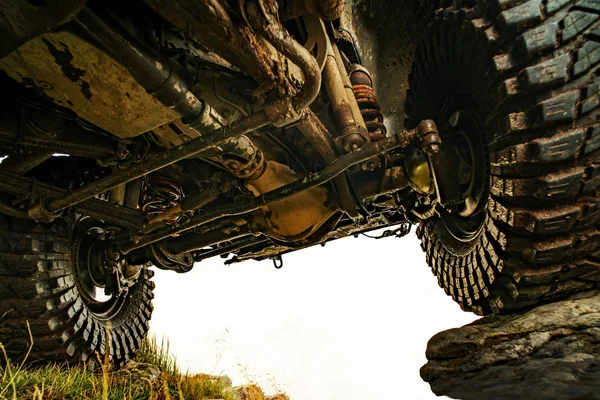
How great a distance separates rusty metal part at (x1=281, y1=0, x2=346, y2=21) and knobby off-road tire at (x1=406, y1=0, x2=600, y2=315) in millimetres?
547

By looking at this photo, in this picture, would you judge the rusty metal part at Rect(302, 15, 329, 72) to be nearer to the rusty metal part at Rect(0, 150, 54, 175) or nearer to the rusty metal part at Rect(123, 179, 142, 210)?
the rusty metal part at Rect(0, 150, 54, 175)

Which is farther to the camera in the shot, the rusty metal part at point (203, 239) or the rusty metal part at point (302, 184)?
the rusty metal part at point (203, 239)

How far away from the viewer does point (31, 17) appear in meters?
1.08

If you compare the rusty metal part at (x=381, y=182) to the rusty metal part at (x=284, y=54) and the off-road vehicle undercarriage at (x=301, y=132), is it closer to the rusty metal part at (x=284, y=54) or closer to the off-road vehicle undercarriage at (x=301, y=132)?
the off-road vehicle undercarriage at (x=301, y=132)

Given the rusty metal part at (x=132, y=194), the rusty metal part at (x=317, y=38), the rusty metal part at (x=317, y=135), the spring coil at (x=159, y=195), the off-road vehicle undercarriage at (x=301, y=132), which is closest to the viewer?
the off-road vehicle undercarriage at (x=301, y=132)

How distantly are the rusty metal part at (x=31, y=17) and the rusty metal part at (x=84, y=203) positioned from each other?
1.15 metres

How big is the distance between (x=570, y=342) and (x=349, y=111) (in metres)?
1.19

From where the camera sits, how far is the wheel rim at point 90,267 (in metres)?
3.00

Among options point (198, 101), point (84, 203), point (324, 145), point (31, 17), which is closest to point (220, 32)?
point (198, 101)

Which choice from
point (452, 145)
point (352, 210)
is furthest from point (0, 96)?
point (452, 145)

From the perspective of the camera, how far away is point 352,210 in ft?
6.88

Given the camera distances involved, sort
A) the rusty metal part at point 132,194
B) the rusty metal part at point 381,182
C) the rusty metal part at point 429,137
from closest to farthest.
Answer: the rusty metal part at point 429,137
the rusty metal part at point 381,182
the rusty metal part at point 132,194

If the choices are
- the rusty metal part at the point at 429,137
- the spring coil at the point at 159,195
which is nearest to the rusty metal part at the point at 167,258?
the spring coil at the point at 159,195

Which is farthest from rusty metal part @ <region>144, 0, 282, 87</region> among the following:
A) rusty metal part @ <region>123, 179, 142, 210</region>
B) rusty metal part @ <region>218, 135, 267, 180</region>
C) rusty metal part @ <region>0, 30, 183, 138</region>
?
rusty metal part @ <region>123, 179, 142, 210</region>
